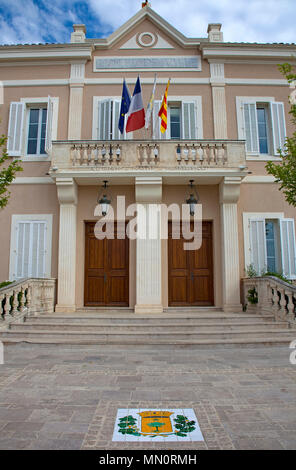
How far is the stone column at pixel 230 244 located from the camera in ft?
30.2

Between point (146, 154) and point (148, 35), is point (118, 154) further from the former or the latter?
point (148, 35)

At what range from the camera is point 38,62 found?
10906 millimetres

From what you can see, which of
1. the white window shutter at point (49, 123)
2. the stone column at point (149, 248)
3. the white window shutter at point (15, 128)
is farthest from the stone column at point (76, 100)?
the stone column at point (149, 248)

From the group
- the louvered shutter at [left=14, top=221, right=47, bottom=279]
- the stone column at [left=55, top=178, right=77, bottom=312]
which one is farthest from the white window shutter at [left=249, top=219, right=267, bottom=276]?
the louvered shutter at [left=14, top=221, right=47, bottom=279]

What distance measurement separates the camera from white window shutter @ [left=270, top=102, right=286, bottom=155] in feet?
34.4

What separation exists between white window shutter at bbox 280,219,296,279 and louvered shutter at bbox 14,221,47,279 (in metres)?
6.98

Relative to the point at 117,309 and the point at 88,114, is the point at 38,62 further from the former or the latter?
the point at 117,309

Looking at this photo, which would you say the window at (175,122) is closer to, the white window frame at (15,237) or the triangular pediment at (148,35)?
the triangular pediment at (148,35)

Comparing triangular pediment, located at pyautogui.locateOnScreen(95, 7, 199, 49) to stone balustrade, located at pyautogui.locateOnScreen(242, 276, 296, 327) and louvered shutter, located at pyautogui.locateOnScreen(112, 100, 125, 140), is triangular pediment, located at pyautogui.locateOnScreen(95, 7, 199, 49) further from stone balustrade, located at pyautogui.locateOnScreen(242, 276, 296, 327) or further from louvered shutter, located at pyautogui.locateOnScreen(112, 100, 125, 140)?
stone balustrade, located at pyautogui.locateOnScreen(242, 276, 296, 327)

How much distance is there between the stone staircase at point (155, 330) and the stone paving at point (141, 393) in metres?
0.32

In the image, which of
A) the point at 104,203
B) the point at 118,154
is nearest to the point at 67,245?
the point at 104,203

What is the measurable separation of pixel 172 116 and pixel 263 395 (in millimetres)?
8992
